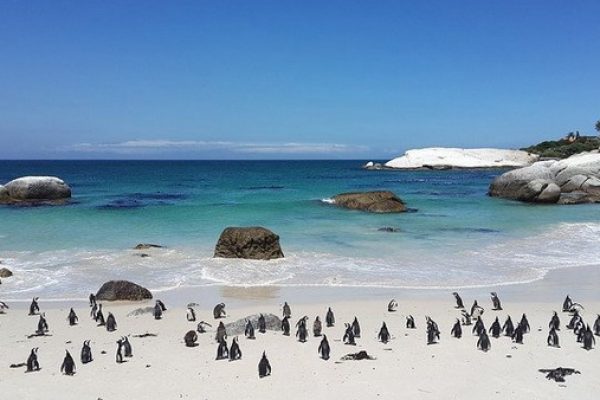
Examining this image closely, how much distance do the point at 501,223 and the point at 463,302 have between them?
18972 millimetres

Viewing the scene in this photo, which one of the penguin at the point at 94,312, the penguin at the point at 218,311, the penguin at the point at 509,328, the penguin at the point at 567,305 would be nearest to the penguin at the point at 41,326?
the penguin at the point at 94,312

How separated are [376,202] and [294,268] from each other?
1889 cm

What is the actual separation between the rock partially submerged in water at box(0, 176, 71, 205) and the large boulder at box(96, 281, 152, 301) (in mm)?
30645

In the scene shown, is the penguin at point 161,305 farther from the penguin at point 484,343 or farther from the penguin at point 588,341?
the penguin at point 588,341

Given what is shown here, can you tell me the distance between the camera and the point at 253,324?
13.1 metres

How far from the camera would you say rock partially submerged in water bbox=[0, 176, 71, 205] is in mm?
45000

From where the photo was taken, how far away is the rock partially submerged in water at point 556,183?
150 feet

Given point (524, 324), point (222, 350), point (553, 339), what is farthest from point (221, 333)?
point (553, 339)

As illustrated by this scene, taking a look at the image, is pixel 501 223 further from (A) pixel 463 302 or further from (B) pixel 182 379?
(B) pixel 182 379

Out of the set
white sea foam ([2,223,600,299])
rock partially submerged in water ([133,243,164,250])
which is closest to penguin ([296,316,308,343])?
white sea foam ([2,223,600,299])

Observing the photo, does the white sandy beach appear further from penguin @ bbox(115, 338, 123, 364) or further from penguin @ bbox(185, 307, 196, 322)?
penguin @ bbox(185, 307, 196, 322)

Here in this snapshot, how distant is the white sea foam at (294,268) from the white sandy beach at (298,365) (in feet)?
13.1

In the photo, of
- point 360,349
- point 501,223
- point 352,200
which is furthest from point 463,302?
point 352,200

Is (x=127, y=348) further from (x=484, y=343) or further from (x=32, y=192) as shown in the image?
(x=32, y=192)
